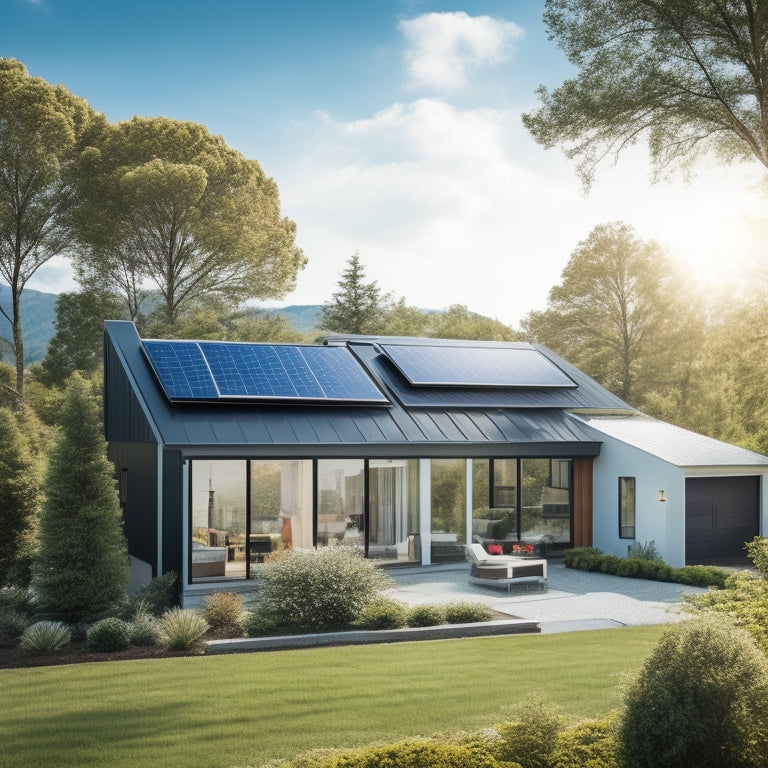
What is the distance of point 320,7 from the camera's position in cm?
1847

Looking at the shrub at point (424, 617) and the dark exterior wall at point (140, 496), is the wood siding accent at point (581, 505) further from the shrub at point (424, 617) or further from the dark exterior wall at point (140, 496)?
the dark exterior wall at point (140, 496)

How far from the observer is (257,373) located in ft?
61.9

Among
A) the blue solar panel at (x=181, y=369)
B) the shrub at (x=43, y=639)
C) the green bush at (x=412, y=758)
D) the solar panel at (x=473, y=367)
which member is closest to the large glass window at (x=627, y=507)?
the solar panel at (x=473, y=367)

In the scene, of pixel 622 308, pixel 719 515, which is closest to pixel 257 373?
pixel 719 515

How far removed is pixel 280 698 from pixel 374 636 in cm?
343

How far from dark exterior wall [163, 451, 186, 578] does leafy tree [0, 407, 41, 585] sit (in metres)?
2.28

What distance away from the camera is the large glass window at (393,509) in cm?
1844

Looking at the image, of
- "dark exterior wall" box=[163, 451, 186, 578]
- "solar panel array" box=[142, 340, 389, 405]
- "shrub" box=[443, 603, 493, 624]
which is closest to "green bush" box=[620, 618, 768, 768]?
"shrub" box=[443, 603, 493, 624]

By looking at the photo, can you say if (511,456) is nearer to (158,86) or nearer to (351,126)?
(351,126)

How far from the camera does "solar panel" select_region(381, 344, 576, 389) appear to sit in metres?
21.1

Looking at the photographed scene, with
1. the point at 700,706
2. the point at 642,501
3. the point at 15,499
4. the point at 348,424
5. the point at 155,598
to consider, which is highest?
the point at 348,424

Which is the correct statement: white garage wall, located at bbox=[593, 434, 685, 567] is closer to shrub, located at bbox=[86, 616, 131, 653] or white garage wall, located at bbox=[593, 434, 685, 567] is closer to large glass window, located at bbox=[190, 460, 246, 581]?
large glass window, located at bbox=[190, 460, 246, 581]

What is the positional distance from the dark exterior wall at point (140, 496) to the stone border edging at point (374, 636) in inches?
214

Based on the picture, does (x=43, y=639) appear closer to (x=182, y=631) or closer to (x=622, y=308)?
(x=182, y=631)
